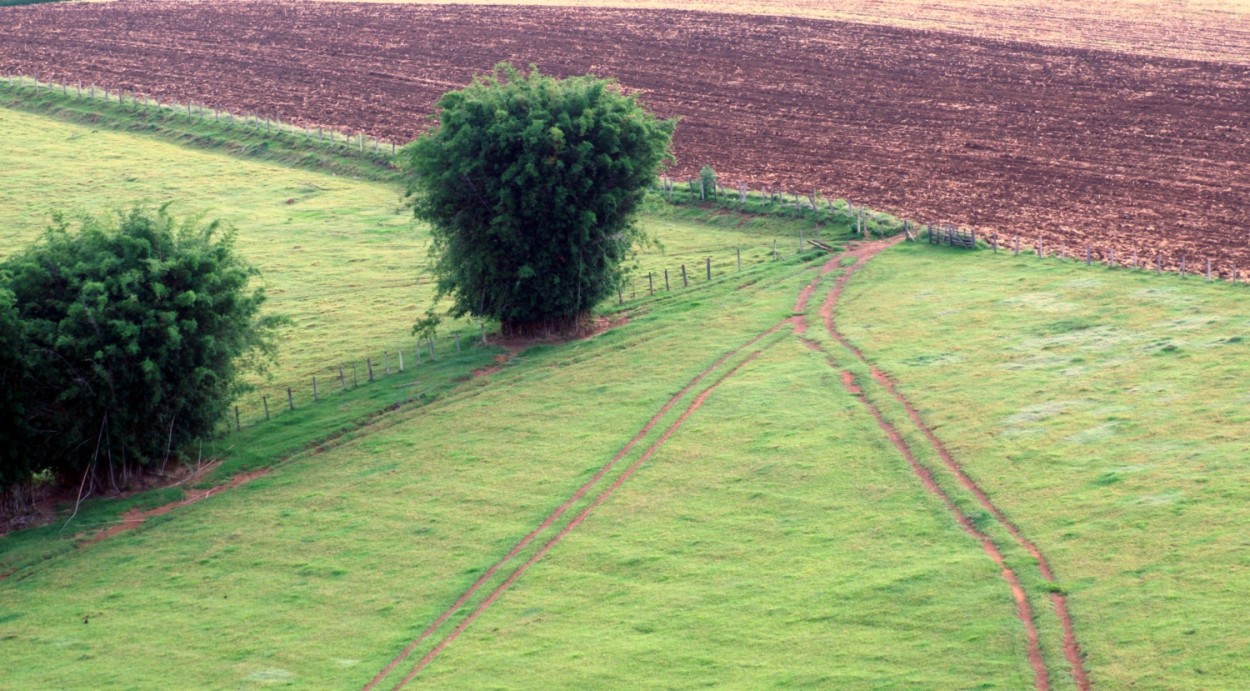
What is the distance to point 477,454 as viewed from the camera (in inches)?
1848

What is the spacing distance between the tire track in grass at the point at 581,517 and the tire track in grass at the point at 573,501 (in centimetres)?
3

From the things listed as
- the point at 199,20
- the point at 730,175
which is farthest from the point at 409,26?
the point at 730,175

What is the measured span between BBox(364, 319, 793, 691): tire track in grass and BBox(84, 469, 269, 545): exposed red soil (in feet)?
37.0

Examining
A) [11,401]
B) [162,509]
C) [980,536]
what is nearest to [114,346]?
[11,401]

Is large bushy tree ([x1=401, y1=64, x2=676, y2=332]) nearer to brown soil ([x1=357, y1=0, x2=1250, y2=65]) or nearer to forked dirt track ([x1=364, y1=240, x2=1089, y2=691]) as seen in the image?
forked dirt track ([x1=364, y1=240, x2=1089, y2=691])

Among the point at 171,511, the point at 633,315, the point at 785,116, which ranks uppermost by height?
the point at 785,116

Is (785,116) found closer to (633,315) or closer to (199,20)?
(633,315)

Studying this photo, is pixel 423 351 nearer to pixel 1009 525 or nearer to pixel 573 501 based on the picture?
pixel 573 501

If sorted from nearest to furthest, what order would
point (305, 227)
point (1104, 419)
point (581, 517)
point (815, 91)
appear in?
point (581, 517) → point (1104, 419) → point (305, 227) → point (815, 91)

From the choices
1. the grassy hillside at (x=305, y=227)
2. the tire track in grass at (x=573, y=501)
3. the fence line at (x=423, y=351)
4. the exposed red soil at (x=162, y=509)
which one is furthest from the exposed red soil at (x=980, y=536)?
the exposed red soil at (x=162, y=509)

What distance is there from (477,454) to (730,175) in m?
33.1

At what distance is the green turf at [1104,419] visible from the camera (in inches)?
1253

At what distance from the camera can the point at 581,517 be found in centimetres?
4162

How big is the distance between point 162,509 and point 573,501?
13449 millimetres
